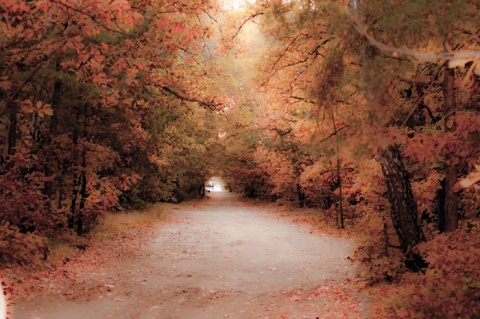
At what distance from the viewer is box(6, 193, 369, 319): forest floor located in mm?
→ 6785

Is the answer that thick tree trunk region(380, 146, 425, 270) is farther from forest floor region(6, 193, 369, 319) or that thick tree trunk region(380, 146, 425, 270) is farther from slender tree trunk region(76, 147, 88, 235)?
slender tree trunk region(76, 147, 88, 235)

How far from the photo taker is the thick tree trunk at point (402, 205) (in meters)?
7.50

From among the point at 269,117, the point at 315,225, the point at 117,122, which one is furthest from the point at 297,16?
the point at 269,117

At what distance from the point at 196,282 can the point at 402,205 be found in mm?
4744

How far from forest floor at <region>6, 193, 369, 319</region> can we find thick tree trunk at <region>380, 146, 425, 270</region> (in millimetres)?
1250

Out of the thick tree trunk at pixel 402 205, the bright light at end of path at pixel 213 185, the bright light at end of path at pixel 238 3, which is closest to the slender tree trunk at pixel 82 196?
the bright light at end of path at pixel 238 3

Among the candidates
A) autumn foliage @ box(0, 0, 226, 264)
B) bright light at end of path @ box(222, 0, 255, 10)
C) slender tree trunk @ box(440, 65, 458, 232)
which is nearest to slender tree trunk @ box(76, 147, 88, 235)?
autumn foliage @ box(0, 0, 226, 264)

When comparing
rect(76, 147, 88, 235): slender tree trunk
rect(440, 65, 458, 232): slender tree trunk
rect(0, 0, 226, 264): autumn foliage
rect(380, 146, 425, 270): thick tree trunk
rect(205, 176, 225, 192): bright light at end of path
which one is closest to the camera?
rect(440, 65, 458, 232): slender tree trunk

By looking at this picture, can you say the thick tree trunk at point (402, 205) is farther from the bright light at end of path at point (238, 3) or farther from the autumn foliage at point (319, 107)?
the bright light at end of path at point (238, 3)

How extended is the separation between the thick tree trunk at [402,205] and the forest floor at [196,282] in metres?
1.25

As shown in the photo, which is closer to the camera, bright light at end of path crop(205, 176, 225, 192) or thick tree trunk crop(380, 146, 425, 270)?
thick tree trunk crop(380, 146, 425, 270)

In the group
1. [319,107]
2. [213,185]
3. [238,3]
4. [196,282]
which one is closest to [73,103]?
[196,282]

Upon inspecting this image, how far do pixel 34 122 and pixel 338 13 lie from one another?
28.0 feet

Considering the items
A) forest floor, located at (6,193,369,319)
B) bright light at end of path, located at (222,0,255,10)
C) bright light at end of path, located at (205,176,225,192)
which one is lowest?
forest floor, located at (6,193,369,319)
